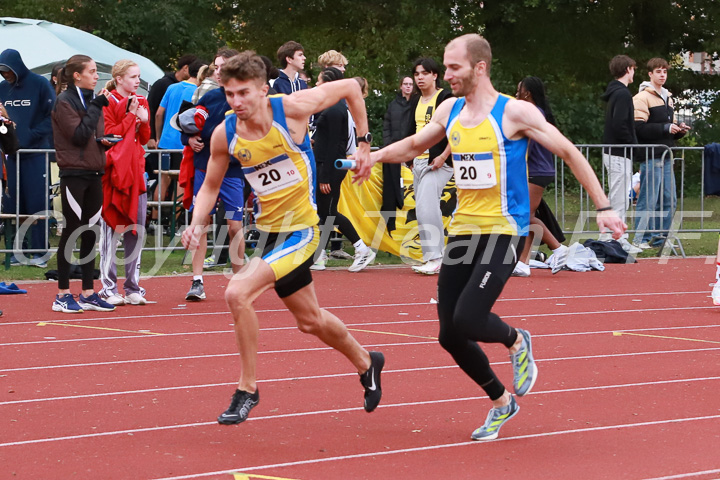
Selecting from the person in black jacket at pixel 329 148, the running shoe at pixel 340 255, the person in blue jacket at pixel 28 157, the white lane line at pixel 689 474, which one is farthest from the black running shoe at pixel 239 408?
the running shoe at pixel 340 255

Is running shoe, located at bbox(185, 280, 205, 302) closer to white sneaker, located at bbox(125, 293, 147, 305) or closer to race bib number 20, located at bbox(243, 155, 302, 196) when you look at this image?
white sneaker, located at bbox(125, 293, 147, 305)

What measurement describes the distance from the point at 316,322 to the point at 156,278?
685 centimetres

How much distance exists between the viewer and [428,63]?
12719mm

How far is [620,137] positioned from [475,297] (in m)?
9.75

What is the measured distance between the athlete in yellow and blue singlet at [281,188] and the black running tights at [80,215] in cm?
394

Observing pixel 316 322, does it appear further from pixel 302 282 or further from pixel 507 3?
pixel 507 3

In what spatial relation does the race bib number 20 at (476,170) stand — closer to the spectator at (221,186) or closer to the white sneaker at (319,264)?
the spectator at (221,186)

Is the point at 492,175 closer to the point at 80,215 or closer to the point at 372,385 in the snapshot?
the point at 372,385

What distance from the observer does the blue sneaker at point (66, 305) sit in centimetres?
1022

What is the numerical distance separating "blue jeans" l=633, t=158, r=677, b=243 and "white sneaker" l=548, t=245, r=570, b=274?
2.30 meters

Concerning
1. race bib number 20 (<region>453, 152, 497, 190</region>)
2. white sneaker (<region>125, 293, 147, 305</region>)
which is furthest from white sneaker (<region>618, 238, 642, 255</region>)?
race bib number 20 (<region>453, 152, 497, 190</region>)

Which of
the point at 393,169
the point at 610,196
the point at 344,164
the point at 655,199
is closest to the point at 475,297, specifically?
the point at 344,164

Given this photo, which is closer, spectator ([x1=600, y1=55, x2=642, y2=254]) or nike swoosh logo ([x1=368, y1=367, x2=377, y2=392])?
nike swoosh logo ([x1=368, y1=367, x2=377, y2=392])

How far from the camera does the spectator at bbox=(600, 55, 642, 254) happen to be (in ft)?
49.1
